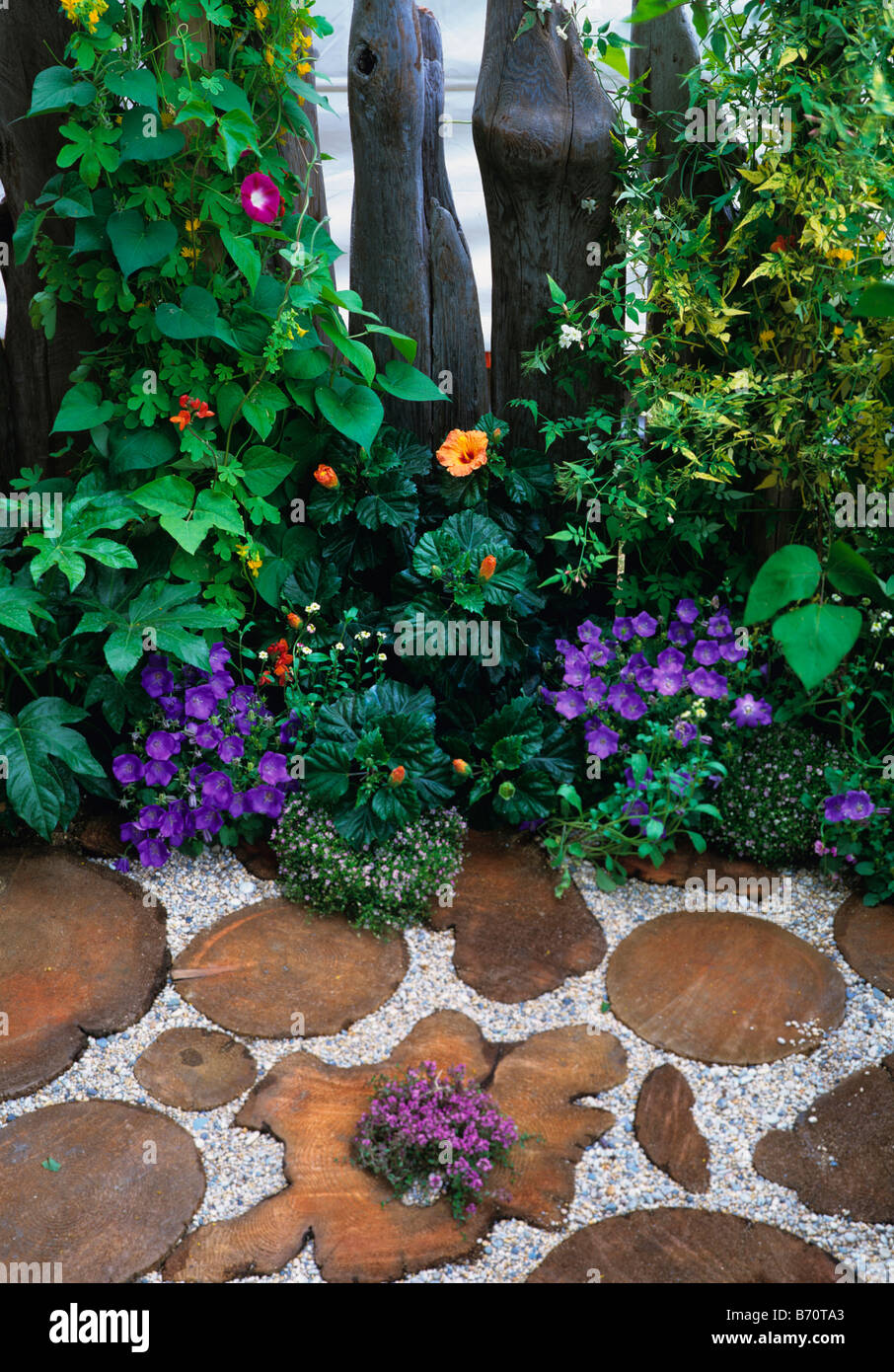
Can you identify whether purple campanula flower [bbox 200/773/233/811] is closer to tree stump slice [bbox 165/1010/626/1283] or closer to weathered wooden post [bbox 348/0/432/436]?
tree stump slice [bbox 165/1010/626/1283]

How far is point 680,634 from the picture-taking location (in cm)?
301

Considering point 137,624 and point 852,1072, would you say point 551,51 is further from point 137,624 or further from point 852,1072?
point 852,1072

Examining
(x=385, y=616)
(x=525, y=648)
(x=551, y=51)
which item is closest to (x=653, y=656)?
(x=525, y=648)

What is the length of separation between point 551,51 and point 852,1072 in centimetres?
265

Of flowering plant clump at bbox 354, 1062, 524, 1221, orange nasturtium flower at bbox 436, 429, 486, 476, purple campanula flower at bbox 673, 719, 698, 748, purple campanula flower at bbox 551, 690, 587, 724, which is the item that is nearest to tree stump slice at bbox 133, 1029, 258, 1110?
flowering plant clump at bbox 354, 1062, 524, 1221

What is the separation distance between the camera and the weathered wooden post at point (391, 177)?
9.79 ft

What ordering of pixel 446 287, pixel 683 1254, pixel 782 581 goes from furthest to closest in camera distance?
pixel 446 287
pixel 782 581
pixel 683 1254

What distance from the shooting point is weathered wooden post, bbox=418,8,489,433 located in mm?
3199

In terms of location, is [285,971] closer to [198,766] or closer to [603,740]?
[198,766]

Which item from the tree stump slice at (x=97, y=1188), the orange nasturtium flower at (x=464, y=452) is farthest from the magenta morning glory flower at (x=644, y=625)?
the tree stump slice at (x=97, y=1188)

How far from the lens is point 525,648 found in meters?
3.04

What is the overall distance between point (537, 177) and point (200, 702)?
171cm

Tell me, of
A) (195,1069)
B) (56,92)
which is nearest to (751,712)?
(195,1069)

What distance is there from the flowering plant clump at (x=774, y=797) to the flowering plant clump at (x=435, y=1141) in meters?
1.07
